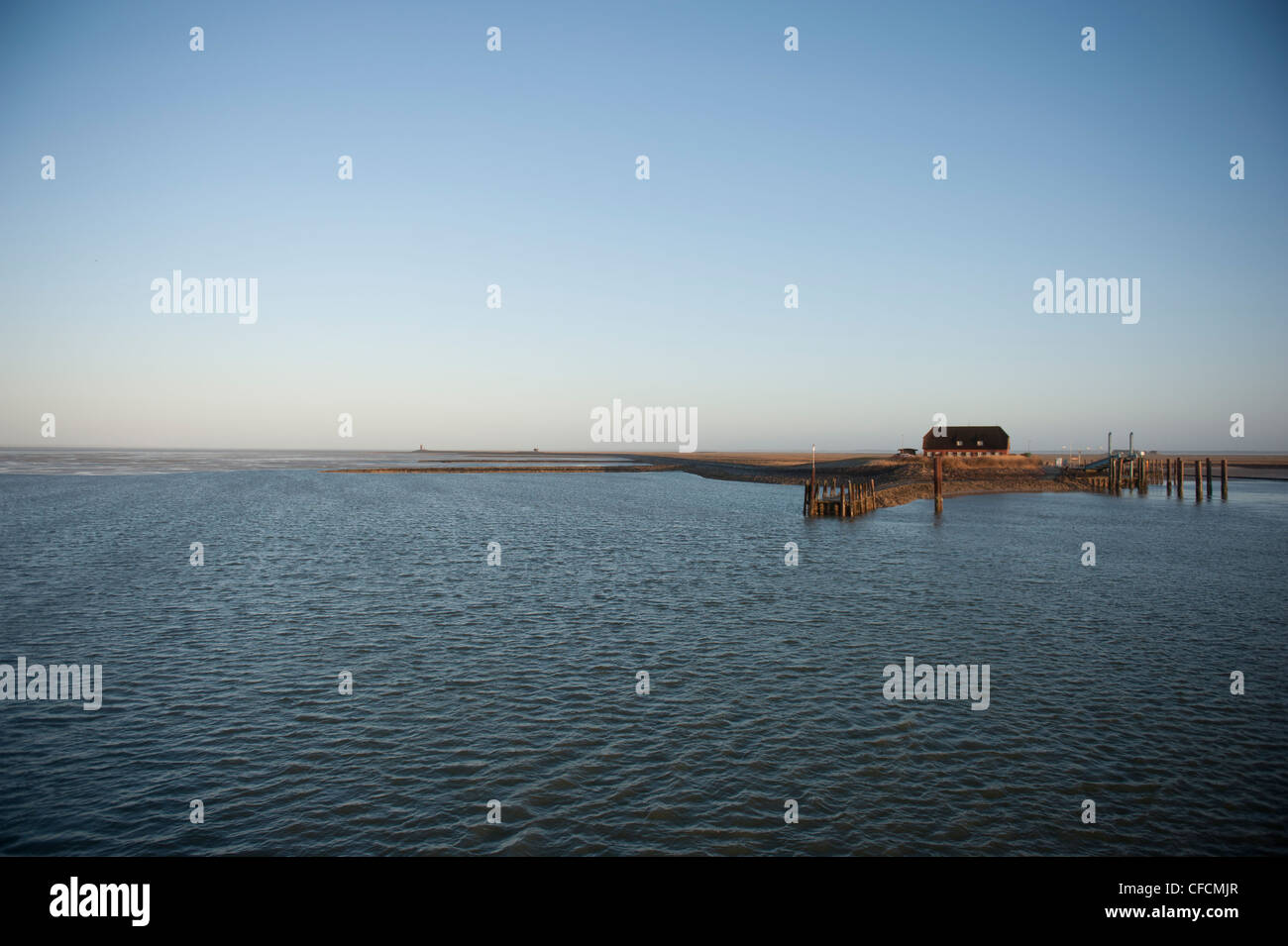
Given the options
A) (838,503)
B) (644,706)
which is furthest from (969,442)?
(644,706)

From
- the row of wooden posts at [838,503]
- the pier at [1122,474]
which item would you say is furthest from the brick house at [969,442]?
the row of wooden posts at [838,503]

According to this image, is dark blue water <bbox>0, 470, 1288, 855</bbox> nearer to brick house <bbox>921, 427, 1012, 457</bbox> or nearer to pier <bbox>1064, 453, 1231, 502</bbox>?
pier <bbox>1064, 453, 1231, 502</bbox>

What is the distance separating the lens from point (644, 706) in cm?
1429

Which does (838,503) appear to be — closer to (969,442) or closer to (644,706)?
(644,706)

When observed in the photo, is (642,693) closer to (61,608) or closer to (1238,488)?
(61,608)

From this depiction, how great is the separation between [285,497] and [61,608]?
5666 centimetres

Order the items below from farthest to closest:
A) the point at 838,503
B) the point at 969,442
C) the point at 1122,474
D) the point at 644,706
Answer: the point at 969,442
the point at 1122,474
the point at 838,503
the point at 644,706

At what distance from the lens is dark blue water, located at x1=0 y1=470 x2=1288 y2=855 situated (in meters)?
9.95

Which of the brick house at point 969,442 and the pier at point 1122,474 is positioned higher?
the brick house at point 969,442

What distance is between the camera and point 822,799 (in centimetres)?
1062

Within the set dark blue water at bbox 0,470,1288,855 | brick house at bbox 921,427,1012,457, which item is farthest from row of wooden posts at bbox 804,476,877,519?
brick house at bbox 921,427,1012,457

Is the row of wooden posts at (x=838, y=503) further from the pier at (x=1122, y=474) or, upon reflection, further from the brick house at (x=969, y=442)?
the brick house at (x=969, y=442)

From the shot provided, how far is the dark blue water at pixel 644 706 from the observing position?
32.6ft
